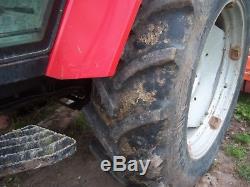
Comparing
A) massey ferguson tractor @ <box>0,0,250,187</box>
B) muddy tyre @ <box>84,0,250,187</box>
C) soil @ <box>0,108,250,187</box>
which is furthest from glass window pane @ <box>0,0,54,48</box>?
soil @ <box>0,108,250,187</box>

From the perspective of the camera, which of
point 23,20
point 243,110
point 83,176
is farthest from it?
point 243,110

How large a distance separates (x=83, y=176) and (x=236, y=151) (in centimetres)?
91

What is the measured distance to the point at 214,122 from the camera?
220 centimetres

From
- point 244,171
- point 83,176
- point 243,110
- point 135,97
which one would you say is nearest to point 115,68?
point 135,97

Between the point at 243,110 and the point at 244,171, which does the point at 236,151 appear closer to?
the point at 244,171

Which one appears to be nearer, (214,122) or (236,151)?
(214,122)

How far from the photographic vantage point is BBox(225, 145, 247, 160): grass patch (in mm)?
2363

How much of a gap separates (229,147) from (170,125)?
44.2 inches

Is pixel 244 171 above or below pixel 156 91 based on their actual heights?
below

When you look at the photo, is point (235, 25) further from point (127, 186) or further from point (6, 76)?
point (6, 76)

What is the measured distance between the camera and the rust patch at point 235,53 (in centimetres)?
216

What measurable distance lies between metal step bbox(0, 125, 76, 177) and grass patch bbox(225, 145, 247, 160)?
121 cm

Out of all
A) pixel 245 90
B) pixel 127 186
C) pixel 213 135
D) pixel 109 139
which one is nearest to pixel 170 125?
pixel 109 139

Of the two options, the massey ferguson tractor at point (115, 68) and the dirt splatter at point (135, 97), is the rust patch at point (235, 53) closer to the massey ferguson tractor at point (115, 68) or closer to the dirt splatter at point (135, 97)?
the massey ferguson tractor at point (115, 68)
